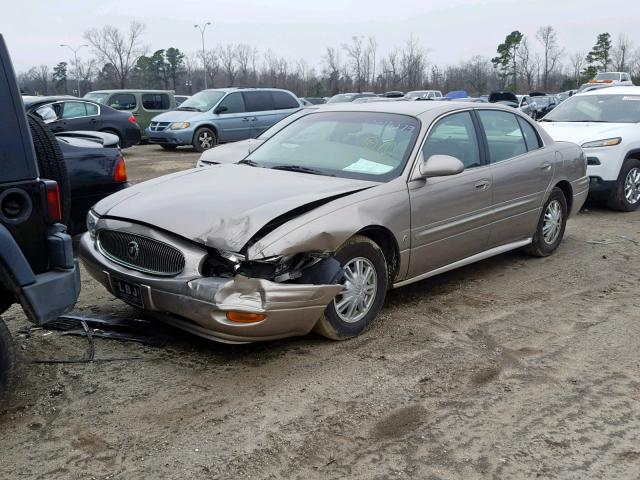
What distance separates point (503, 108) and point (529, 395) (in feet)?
10.8

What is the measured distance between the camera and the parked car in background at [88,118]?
603 inches

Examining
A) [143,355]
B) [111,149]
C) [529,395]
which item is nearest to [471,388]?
[529,395]

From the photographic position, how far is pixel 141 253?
4.15 metres

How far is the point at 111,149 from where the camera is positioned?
6.54m

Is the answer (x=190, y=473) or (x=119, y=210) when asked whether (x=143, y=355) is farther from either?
(x=190, y=473)

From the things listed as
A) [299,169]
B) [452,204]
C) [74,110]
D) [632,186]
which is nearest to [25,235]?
[299,169]

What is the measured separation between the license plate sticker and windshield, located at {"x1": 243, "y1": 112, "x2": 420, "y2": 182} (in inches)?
62.7

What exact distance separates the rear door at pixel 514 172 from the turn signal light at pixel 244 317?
2.63m

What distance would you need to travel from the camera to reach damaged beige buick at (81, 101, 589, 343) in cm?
392

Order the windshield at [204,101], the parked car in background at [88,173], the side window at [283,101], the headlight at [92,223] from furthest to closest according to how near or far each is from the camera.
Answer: the side window at [283,101] → the windshield at [204,101] → the parked car in background at [88,173] → the headlight at [92,223]

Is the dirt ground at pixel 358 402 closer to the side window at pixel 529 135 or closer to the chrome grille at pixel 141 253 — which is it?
the chrome grille at pixel 141 253

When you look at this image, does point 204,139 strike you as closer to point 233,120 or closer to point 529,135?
point 233,120

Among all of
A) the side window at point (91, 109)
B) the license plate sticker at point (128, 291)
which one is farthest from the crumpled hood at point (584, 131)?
the side window at point (91, 109)

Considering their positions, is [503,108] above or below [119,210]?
above
